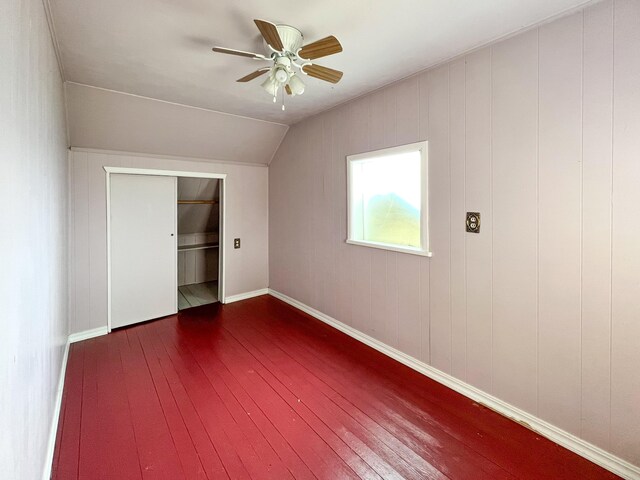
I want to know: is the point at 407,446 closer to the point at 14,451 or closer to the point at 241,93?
the point at 14,451

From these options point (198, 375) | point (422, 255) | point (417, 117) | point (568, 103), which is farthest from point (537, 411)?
point (198, 375)

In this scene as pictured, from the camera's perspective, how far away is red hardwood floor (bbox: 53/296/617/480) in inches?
68.2

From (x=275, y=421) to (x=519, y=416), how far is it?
5.42ft

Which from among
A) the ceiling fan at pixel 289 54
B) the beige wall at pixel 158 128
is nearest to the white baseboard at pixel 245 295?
the beige wall at pixel 158 128

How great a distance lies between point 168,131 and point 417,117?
8.98 ft

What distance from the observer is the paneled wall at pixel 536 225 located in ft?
5.45

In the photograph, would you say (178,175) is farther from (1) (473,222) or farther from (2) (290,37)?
(1) (473,222)

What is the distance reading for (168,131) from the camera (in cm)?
354

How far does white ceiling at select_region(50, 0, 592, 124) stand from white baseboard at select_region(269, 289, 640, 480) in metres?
2.49

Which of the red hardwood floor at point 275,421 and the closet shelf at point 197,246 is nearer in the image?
the red hardwood floor at point 275,421

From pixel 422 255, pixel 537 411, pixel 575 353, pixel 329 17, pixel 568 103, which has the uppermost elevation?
pixel 329 17

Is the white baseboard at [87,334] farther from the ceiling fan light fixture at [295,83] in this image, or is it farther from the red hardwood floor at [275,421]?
the ceiling fan light fixture at [295,83]

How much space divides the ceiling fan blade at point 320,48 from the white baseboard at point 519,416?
2503 mm

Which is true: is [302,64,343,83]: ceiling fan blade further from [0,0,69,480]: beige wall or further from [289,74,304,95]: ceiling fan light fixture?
[0,0,69,480]: beige wall
